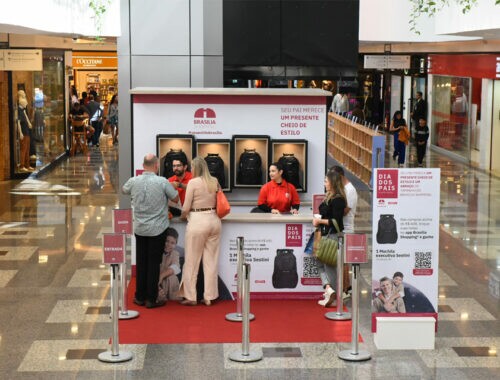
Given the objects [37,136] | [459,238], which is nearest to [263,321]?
[459,238]

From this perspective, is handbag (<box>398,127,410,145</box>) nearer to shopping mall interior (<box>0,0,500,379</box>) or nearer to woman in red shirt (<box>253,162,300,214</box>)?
shopping mall interior (<box>0,0,500,379</box>)

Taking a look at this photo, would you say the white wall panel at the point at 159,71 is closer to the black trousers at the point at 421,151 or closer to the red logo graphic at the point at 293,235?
the red logo graphic at the point at 293,235

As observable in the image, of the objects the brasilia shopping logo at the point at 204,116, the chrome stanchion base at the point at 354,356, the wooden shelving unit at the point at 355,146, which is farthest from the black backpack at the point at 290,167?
the wooden shelving unit at the point at 355,146

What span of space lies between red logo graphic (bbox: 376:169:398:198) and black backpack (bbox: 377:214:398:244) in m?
0.19

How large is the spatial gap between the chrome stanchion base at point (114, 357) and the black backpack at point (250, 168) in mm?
3633

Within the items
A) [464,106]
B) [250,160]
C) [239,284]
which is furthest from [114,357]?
[464,106]

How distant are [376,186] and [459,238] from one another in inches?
237

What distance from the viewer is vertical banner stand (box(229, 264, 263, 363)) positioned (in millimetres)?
7918

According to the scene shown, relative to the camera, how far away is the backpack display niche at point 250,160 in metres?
11.1

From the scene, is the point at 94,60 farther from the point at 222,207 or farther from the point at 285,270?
the point at 222,207

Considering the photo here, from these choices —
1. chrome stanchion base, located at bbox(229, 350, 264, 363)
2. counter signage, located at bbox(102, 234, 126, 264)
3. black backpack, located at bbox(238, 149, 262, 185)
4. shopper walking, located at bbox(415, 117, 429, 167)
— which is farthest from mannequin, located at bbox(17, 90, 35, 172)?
chrome stanchion base, located at bbox(229, 350, 264, 363)

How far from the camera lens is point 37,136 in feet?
72.5

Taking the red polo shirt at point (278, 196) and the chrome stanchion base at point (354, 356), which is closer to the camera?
the chrome stanchion base at point (354, 356)

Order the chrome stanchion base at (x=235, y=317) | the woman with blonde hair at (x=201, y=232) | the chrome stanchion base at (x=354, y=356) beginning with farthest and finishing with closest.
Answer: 1. the woman with blonde hair at (x=201, y=232)
2. the chrome stanchion base at (x=235, y=317)
3. the chrome stanchion base at (x=354, y=356)
